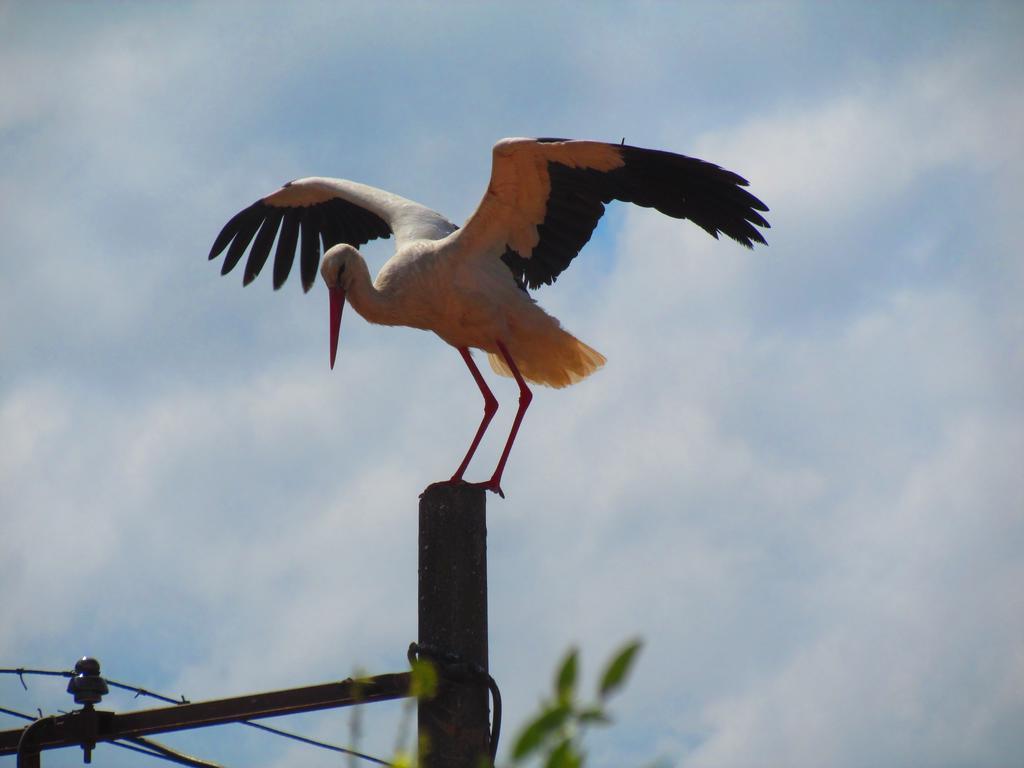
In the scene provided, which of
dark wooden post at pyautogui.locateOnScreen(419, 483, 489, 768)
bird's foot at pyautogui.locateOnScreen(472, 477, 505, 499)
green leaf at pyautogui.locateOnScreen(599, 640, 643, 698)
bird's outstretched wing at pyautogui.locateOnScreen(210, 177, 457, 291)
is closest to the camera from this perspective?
green leaf at pyautogui.locateOnScreen(599, 640, 643, 698)

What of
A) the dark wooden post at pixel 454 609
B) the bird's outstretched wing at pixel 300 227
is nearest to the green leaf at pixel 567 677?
the dark wooden post at pixel 454 609

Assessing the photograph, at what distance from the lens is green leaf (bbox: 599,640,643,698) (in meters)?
1.10

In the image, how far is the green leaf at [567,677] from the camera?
115cm

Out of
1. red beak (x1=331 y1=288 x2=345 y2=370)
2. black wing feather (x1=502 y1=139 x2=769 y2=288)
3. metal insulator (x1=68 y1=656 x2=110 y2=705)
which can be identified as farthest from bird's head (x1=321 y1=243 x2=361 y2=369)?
metal insulator (x1=68 y1=656 x2=110 y2=705)

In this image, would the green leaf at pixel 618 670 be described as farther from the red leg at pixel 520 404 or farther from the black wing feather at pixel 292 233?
the black wing feather at pixel 292 233

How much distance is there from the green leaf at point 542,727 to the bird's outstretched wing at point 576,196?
221 inches

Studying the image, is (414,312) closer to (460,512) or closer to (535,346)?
(535,346)

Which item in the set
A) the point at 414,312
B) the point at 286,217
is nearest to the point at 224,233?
the point at 286,217

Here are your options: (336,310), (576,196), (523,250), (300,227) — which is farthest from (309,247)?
(576,196)

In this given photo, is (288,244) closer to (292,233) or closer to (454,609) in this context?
(292,233)

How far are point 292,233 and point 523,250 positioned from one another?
2561mm

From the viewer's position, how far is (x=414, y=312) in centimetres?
689

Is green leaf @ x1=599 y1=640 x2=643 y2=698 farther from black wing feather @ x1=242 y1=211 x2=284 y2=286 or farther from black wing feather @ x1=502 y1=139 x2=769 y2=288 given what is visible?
black wing feather @ x1=242 y1=211 x2=284 y2=286

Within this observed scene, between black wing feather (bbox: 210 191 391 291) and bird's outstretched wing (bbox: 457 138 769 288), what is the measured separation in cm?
202
